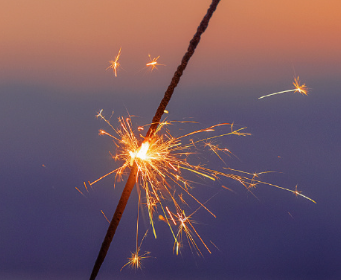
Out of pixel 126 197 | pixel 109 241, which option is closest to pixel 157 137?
pixel 126 197

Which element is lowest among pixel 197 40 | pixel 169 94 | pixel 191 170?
pixel 191 170

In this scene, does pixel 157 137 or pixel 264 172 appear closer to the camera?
pixel 157 137

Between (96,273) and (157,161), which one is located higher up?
(157,161)

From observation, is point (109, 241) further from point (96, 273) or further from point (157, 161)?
point (157, 161)

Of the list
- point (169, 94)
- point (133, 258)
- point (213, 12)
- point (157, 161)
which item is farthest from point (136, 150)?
point (213, 12)

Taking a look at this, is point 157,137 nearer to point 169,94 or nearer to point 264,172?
point 169,94

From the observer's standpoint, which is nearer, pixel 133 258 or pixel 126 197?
pixel 126 197
